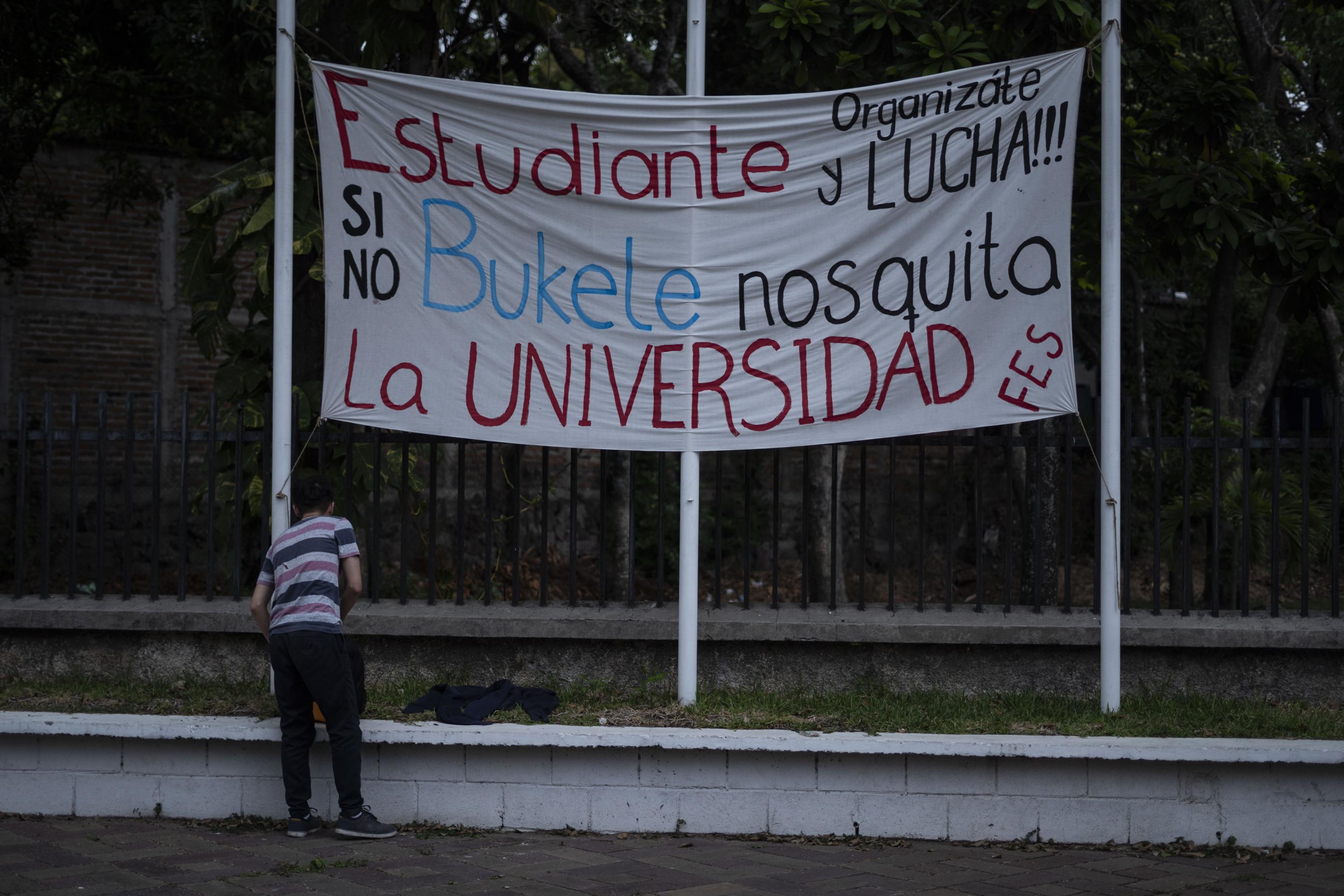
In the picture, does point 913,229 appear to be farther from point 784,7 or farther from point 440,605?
point 440,605

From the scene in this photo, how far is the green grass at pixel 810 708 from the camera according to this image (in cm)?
563

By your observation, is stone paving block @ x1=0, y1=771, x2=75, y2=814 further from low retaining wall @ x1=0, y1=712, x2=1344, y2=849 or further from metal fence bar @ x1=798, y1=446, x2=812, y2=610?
metal fence bar @ x1=798, y1=446, x2=812, y2=610

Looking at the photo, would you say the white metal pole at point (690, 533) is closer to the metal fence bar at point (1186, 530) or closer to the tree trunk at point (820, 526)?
the metal fence bar at point (1186, 530)

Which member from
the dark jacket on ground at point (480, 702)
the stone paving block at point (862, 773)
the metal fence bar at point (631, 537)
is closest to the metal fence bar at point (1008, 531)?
the stone paving block at point (862, 773)

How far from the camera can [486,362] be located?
6.02m

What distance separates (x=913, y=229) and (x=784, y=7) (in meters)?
1.88

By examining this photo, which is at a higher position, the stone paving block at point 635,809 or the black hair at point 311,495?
the black hair at point 311,495

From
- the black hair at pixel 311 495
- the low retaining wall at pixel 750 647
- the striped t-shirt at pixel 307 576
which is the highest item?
the black hair at pixel 311 495

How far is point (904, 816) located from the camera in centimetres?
538

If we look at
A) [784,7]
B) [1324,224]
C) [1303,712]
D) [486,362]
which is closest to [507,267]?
[486,362]

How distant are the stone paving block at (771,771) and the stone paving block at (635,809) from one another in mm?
284

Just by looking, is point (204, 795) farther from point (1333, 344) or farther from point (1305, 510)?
point (1333, 344)

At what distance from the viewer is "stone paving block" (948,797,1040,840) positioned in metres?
5.32

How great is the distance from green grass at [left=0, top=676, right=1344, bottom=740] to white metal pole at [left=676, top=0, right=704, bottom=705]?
0.17 meters
